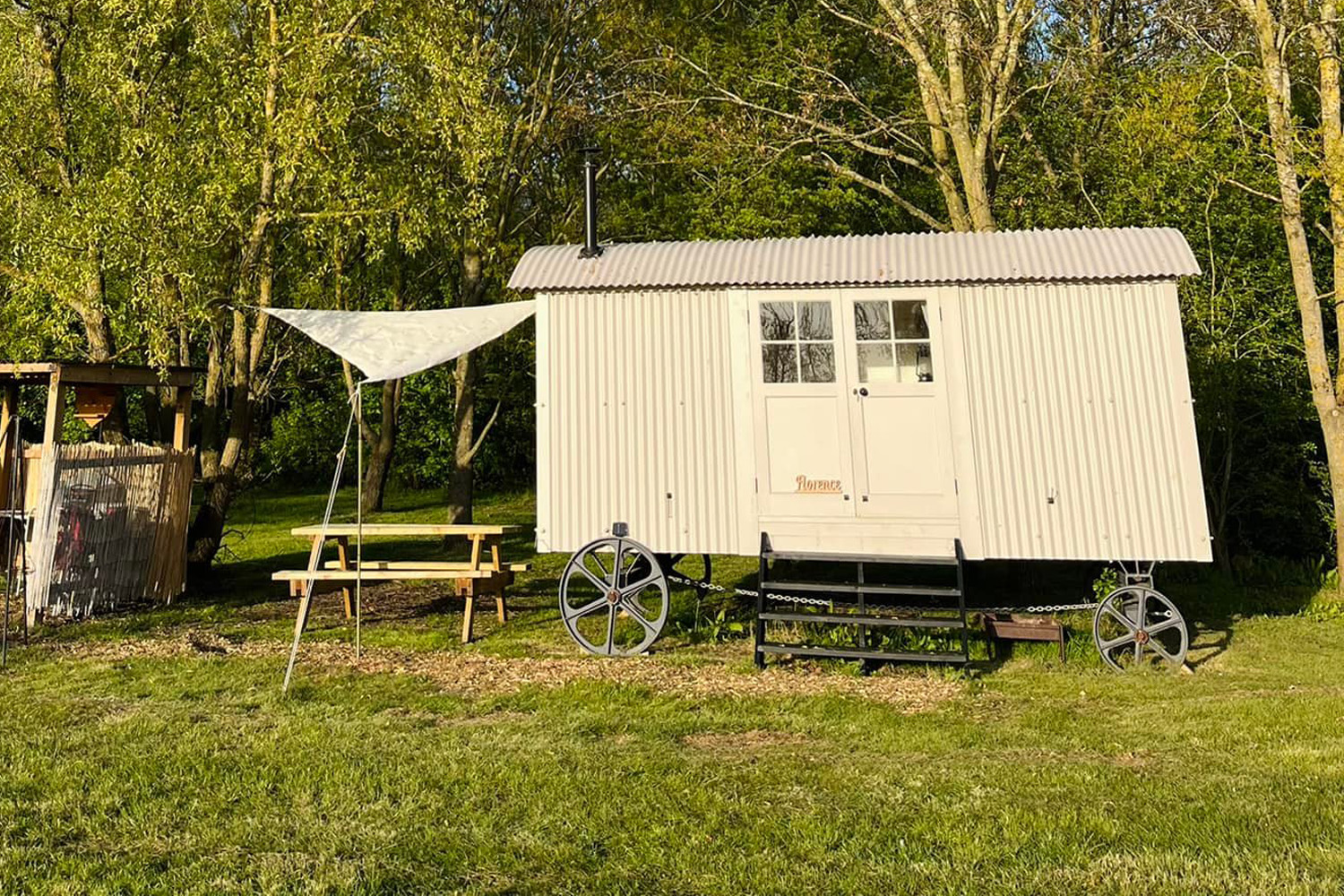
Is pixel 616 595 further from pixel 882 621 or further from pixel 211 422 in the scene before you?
pixel 211 422

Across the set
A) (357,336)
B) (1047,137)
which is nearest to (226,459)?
(357,336)

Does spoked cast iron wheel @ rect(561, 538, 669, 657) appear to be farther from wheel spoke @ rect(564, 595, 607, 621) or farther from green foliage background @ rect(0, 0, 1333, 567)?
green foliage background @ rect(0, 0, 1333, 567)

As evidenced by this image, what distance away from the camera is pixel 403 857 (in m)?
3.58

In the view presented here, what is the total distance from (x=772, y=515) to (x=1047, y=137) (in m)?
8.77

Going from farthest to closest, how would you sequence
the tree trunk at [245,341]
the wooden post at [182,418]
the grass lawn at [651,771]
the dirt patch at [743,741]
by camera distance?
the wooden post at [182,418] → the tree trunk at [245,341] → the dirt patch at [743,741] → the grass lawn at [651,771]

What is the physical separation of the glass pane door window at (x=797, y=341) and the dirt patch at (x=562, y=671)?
2224 millimetres

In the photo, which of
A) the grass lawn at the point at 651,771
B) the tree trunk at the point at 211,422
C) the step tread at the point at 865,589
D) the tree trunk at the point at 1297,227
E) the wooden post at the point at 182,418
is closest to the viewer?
the grass lawn at the point at 651,771

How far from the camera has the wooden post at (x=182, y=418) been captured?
32.3 ft

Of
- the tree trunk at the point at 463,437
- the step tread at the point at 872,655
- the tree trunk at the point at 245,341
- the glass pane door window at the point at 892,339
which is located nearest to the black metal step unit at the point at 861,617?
the step tread at the point at 872,655

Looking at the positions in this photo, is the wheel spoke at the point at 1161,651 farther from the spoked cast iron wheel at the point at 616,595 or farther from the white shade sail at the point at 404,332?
the white shade sail at the point at 404,332

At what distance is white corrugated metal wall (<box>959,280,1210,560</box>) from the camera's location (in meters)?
6.87

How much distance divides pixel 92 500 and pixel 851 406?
22.1ft

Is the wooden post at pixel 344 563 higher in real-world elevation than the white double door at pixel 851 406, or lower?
lower

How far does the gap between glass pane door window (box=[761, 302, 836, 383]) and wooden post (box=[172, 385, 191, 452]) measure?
6349 mm
